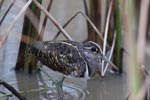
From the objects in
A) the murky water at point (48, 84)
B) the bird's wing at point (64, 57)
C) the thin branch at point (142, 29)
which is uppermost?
the thin branch at point (142, 29)

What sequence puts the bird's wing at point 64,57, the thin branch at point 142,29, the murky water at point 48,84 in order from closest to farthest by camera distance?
the thin branch at point 142,29
the bird's wing at point 64,57
the murky water at point 48,84

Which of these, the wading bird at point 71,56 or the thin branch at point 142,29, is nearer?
the thin branch at point 142,29

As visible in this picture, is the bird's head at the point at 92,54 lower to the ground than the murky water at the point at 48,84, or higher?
higher

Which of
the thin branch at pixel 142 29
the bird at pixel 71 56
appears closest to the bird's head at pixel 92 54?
the bird at pixel 71 56

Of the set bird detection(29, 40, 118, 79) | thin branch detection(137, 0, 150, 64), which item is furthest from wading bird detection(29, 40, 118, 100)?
thin branch detection(137, 0, 150, 64)

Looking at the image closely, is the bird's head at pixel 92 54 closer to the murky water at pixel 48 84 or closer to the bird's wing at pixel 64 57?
the bird's wing at pixel 64 57

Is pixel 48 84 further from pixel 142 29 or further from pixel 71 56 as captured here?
pixel 142 29

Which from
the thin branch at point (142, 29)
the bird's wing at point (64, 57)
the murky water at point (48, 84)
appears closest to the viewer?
the thin branch at point (142, 29)

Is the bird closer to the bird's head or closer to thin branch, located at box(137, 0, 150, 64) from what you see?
the bird's head

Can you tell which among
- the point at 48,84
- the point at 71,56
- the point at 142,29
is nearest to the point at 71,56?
the point at 71,56
